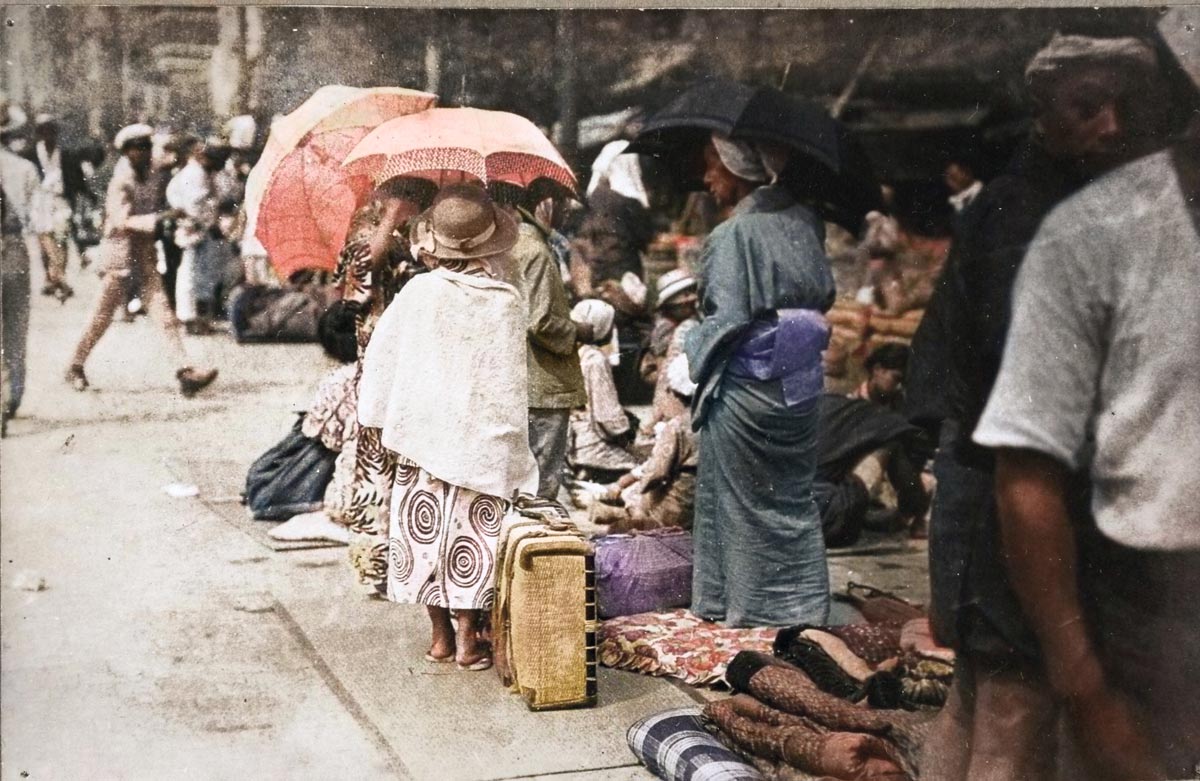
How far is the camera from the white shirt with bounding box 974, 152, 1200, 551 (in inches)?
206

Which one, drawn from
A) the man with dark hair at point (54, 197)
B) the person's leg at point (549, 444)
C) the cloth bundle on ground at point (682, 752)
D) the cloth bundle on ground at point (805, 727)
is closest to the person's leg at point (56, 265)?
the man with dark hair at point (54, 197)

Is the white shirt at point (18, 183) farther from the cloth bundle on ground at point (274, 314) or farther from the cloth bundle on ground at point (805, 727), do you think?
the cloth bundle on ground at point (805, 727)

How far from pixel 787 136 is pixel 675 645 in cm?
194

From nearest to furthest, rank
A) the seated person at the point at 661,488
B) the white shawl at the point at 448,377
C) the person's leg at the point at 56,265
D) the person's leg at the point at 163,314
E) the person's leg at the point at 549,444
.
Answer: the person's leg at the point at 56,265 → the person's leg at the point at 163,314 → the white shawl at the point at 448,377 → the person's leg at the point at 549,444 → the seated person at the point at 661,488

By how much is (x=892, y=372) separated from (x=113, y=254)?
9.46 ft

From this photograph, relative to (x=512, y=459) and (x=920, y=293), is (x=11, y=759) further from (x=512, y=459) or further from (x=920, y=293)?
(x=920, y=293)

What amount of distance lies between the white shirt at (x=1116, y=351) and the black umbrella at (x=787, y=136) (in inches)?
27.4

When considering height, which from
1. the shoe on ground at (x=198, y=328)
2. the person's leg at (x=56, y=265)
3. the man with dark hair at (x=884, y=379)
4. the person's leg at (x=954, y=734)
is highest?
the person's leg at (x=56, y=265)

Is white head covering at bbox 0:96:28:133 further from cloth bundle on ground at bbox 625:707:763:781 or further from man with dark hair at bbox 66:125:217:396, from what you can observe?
cloth bundle on ground at bbox 625:707:763:781

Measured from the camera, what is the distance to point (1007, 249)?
5.32 metres

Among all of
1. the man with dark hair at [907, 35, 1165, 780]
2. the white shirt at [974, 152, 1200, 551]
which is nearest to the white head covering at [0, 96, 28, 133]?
the man with dark hair at [907, 35, 1165, 780]

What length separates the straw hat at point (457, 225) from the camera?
17.0 ft

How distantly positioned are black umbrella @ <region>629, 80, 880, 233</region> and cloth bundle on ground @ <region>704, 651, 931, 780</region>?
1.70m

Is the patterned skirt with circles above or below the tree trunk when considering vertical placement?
below
